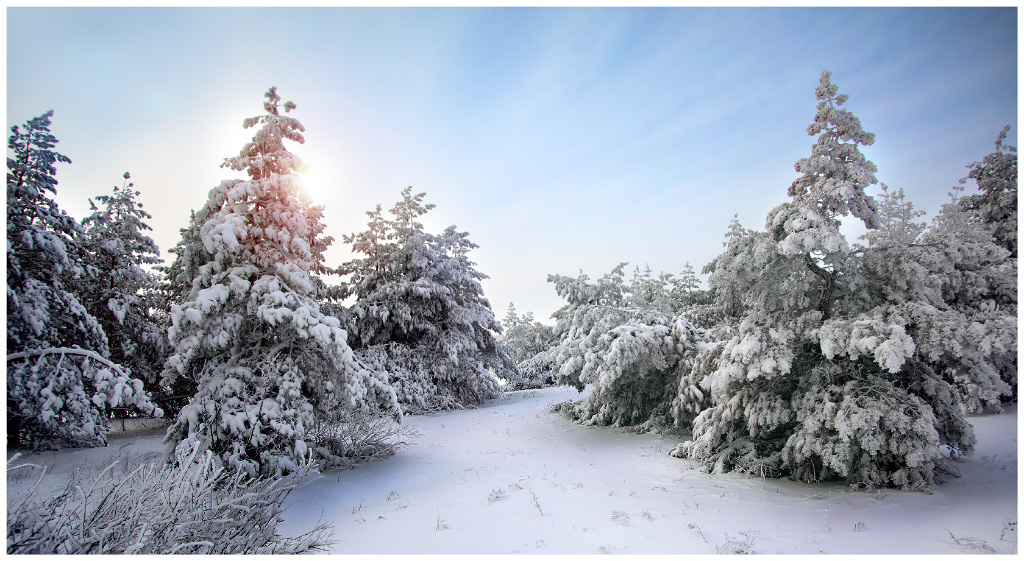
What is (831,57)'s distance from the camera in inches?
254

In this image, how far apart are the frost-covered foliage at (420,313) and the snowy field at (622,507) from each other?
749 cm

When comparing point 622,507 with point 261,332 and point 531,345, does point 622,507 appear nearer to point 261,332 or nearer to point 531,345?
point 261,332

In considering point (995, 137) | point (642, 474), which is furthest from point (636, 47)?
point (642, 474)

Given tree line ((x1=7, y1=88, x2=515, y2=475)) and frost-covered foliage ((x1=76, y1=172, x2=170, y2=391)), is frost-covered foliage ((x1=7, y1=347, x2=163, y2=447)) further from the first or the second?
frost-covered foliage ((x1=76, y1=172, x2=170, y2=391))

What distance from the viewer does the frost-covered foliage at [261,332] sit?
7.32 m

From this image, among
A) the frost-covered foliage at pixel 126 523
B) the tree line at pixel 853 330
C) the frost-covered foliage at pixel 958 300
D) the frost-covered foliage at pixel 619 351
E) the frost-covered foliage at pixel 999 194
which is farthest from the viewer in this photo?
the frost-covered foliage at pixel 619 351

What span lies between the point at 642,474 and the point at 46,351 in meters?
10.6

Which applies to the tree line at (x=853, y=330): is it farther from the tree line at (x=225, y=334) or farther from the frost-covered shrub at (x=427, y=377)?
the frost-covered shrub at (x=427, y=377)

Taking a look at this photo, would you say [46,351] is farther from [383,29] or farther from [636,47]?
[636,47]

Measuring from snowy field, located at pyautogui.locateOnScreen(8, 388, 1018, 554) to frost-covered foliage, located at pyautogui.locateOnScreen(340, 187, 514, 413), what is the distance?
749cm

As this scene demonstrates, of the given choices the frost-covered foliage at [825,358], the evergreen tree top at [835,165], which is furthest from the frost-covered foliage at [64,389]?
the evergreen tree top at [835,165]

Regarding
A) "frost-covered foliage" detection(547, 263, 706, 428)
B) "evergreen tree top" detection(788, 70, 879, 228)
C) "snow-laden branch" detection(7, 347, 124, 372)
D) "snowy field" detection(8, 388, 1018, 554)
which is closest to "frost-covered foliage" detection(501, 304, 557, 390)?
"frost-covered foliage" detection(547, 263, 706, 428)

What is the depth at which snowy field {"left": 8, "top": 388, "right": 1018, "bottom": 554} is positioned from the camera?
4.70 meters

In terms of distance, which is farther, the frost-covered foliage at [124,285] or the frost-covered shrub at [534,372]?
the frost-covered shrub at [534,372]
